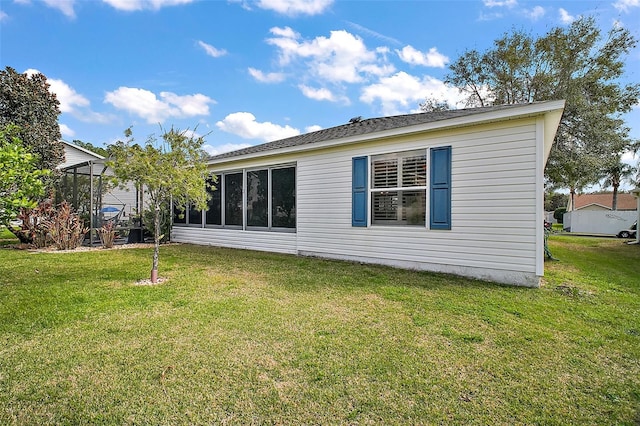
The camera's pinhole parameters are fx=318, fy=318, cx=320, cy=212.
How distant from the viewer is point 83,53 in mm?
10914

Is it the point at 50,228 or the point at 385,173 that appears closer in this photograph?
the point at 385,173

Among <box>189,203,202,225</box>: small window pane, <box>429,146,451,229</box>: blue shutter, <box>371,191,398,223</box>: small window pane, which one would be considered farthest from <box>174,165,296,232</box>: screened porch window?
<box>429,146,451,229</box>: blue shutter

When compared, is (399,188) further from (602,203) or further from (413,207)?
(602,203)

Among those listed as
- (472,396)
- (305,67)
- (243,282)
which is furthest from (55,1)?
(472,396)

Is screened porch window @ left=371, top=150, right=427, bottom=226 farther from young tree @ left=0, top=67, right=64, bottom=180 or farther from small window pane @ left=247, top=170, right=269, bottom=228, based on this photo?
young tree @ left=0, top=67, right=64, bottom=180

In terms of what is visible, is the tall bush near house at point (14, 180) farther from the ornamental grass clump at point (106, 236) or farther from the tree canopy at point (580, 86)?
the tree canopy at point (580, 86)

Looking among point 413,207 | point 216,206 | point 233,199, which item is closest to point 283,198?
point 233,199

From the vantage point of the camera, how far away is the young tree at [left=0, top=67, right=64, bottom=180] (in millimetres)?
11664

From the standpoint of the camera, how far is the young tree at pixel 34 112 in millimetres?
11664

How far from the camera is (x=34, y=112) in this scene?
39.9 feet

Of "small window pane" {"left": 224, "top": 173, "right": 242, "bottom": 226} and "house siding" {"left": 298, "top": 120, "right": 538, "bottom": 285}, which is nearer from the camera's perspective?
"house siding" {"left": 298, "top": 120, "right": 538, "bottom": 285}

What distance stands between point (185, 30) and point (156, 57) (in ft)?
6.98

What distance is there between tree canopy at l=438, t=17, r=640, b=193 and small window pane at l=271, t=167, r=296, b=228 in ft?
35.5

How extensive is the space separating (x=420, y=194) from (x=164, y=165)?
423cm
